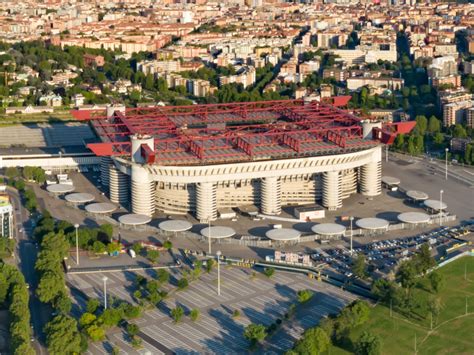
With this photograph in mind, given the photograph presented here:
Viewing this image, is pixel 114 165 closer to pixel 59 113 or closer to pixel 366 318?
pixel 366 318

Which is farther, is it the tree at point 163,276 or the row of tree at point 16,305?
the tree at point 163,276

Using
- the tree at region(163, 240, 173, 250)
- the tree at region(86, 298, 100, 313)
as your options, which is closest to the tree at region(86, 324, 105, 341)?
the tree at region(86, 298, 100, 313)

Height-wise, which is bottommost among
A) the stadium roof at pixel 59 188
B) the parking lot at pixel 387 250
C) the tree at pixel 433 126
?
the parking lot at pixel 387 250

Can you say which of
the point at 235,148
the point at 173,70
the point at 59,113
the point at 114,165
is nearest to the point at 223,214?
the point at 235,148

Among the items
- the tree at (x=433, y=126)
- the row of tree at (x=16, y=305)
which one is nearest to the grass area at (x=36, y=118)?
the tree at (x=433, y=126)

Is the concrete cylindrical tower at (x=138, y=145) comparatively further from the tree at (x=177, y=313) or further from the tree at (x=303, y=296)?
the tree at (x=303, y=296)

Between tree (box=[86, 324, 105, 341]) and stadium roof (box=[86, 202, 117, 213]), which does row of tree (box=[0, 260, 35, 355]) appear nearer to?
tree (box=[86, 324, 105, 341])
